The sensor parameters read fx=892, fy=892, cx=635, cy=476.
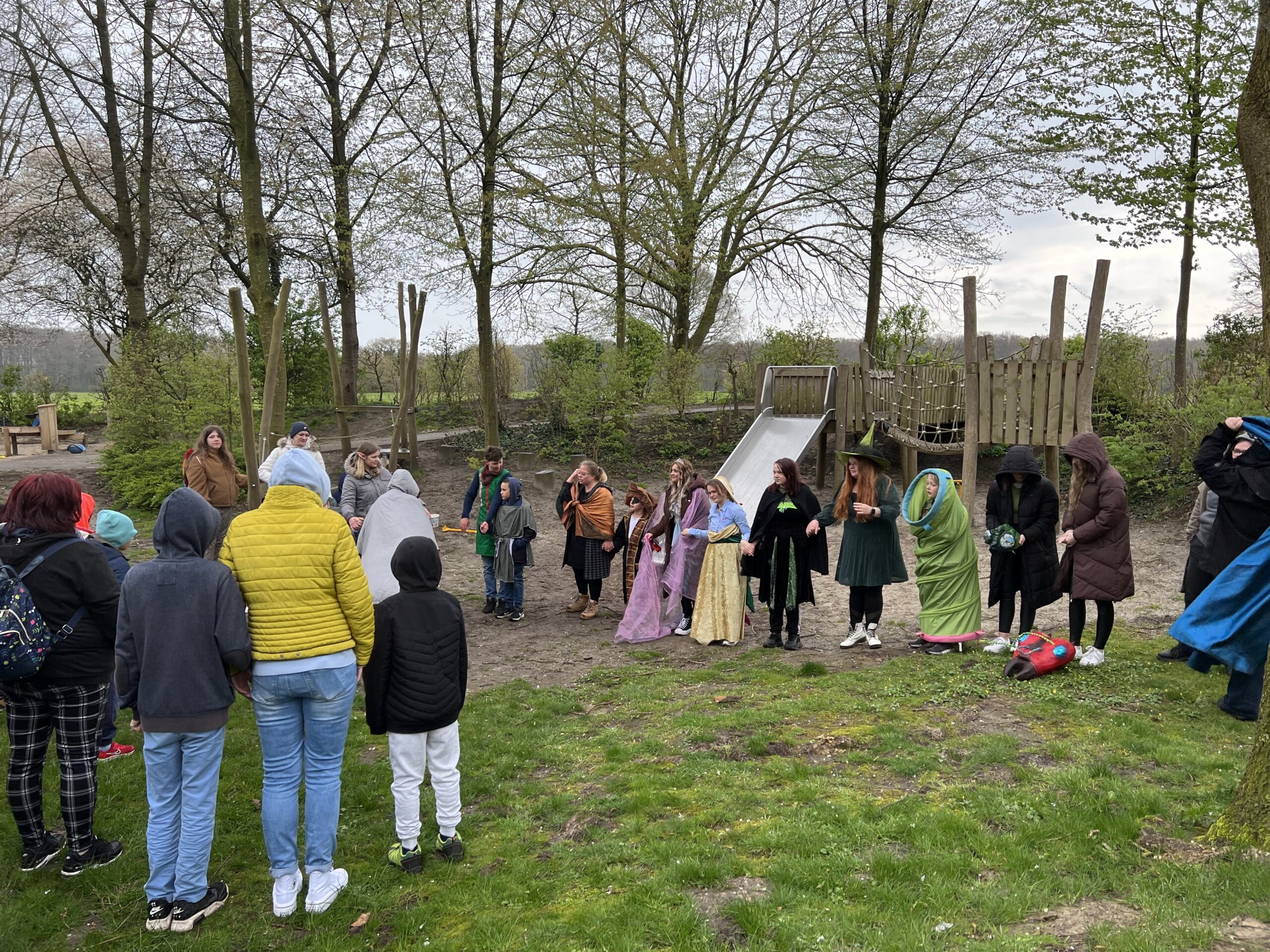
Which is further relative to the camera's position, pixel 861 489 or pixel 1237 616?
pixel 861 489

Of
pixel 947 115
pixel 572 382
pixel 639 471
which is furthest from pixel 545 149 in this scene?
pixel 947 115

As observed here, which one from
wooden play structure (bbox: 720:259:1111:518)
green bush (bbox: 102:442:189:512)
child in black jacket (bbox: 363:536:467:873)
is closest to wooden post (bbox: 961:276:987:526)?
wooden play structure (bbox: 720:259:1111:518)

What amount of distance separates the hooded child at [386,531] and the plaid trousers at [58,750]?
270 centimetres

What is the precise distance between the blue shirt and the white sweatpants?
4.48 meters

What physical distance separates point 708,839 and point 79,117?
21495 mm

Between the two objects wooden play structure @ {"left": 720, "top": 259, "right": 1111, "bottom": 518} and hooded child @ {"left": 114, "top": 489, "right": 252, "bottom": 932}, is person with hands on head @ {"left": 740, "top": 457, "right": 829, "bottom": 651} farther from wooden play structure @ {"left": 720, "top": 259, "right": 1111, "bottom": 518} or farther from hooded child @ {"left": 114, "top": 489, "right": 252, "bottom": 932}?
hooded child @ {"left": 114, "top": 489, "right": 252, "bottom": 932}

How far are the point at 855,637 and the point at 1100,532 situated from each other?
242cm

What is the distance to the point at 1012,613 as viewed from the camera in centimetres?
755

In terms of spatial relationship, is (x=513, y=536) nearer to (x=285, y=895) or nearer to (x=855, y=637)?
(x=855, y=637)

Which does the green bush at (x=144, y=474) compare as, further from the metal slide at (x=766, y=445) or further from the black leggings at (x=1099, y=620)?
the black leggings at (x=1099, y=620)

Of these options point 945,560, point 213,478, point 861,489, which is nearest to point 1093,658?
point 945,560

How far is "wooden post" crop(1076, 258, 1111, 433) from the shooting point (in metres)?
10.1

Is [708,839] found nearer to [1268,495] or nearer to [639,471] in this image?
[1268,495]

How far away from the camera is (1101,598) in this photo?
6520 millimetres
